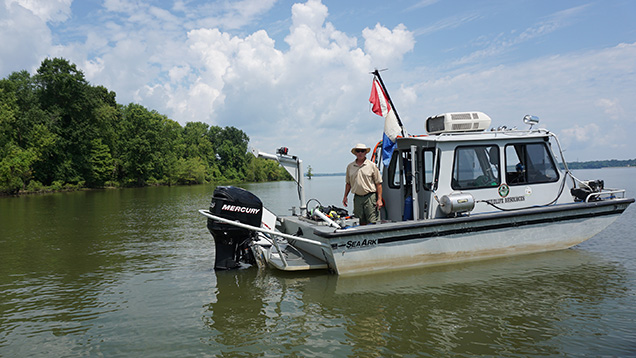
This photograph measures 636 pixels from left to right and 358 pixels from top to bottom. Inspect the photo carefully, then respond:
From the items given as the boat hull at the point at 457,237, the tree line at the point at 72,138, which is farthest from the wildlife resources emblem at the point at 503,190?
the tree line at the point at 72,138

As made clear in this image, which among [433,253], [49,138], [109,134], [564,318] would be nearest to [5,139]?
[49,138]

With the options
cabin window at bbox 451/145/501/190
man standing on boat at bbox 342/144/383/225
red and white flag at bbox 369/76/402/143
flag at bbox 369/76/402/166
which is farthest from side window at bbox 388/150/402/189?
cabin window at bbox 451/145/501/190

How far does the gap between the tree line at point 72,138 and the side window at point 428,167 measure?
3810 cm

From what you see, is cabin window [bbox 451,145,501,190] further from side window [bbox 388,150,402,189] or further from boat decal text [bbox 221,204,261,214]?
boat decal text [bbox 221,204,261,214]

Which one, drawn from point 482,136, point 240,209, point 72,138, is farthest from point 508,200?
point 72,138

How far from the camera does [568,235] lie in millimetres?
8398

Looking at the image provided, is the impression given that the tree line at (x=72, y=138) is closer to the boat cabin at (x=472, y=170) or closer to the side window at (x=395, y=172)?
the side window at (x=395, y=172)

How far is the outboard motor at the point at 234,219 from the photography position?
271 inches

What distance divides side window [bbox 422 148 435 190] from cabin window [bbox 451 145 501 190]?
0.41 meters

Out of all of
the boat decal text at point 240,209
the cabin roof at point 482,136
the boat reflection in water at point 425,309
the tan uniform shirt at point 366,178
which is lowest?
the boat reflection in water at point 425,309

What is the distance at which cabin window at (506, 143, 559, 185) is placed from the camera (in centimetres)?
816

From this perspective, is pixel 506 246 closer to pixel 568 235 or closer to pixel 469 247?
pixel 469 247

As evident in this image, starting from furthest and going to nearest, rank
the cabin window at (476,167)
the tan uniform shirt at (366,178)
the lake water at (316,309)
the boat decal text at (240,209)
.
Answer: the cabin window at (476,167) < the tan uniform shirt at (366,178) < the boat decal text at (240,209) < the lake water at (316,309)

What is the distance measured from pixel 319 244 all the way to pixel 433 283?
6.61 feet
